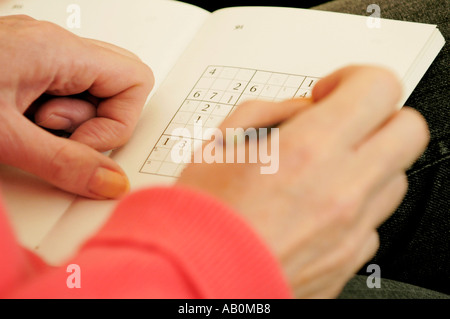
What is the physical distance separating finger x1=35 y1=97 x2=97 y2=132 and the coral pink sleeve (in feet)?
0.96

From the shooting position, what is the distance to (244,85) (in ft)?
2.09

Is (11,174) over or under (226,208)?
under

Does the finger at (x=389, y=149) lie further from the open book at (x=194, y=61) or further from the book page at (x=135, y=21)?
the book page at (x=135, y=21)

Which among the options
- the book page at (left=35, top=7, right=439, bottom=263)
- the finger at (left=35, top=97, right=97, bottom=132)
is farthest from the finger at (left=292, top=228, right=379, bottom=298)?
the finger at (left=35, top=97, right=97, bottom=132)

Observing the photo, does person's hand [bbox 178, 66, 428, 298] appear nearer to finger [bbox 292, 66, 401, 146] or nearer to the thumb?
finger [bbox 292, 66, 401, 146]

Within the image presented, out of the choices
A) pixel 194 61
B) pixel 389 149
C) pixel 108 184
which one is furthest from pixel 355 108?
pixel 194 61

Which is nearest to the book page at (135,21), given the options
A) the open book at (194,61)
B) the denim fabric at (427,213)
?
the open book at (194,61)

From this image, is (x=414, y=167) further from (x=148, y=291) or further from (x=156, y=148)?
(x=148, y=291)

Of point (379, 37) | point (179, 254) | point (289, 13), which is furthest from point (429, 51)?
point (179, 254)

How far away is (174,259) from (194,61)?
42 cm

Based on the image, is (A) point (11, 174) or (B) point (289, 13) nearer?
(A) point (11, 174)

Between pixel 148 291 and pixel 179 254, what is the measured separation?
1.0 inches

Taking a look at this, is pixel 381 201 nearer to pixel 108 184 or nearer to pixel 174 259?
pixel 174 259

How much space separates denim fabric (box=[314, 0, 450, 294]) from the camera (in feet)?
1.95
